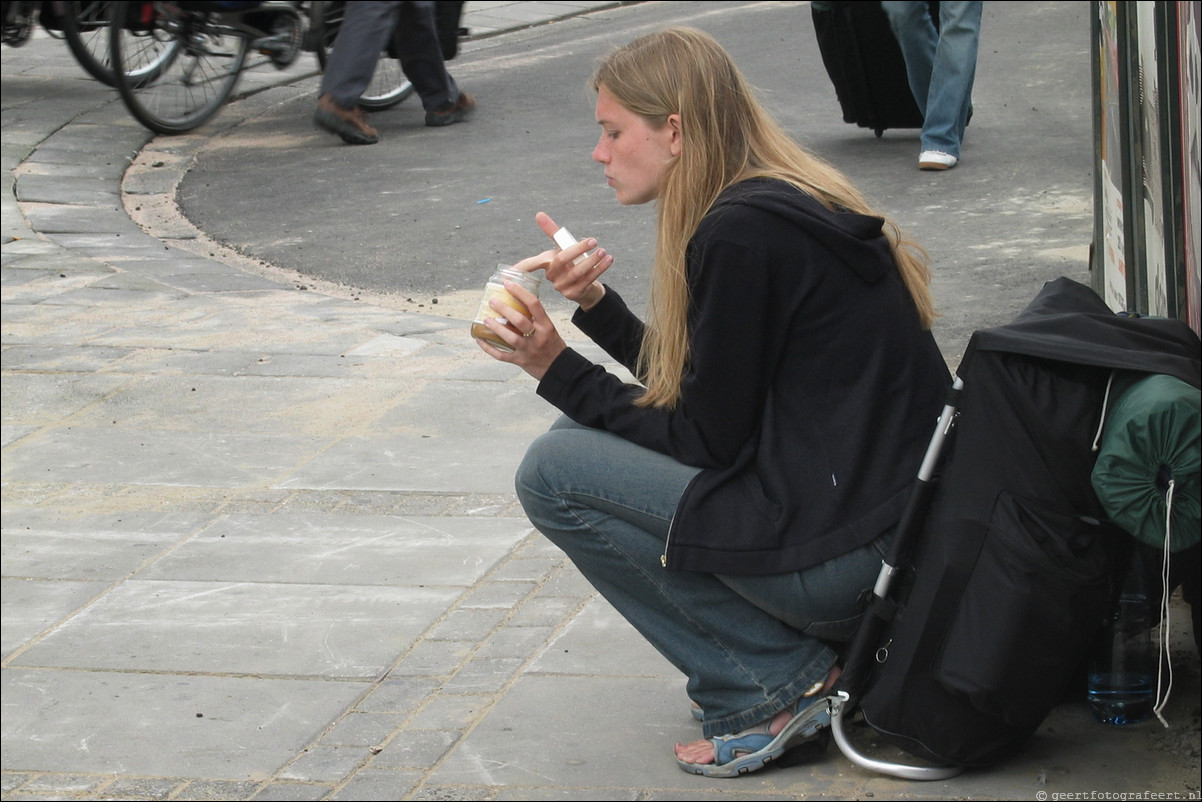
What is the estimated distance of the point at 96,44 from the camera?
30.5 ft

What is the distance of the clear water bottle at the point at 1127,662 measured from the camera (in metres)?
2.76

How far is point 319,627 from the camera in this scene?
144 inches

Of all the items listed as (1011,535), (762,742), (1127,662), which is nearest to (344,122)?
(762,742)

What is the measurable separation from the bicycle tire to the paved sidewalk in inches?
91.7

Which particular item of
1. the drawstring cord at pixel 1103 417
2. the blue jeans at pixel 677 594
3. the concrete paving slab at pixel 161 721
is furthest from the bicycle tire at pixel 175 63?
the drawstring cord at pixel 1103 417

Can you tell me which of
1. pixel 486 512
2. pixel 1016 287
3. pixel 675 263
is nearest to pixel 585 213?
pixel 1016 287

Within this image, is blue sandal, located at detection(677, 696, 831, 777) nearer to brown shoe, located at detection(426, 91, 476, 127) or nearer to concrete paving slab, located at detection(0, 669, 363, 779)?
concrete paving slab, located at detection(0, 669, 363, 779)

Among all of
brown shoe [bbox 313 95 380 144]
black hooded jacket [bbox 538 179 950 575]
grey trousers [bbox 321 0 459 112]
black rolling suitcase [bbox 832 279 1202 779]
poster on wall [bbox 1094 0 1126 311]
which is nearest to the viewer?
black rolling suitcase [bbox 832 279 1202 779]

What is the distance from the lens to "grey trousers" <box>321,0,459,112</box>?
341 inches

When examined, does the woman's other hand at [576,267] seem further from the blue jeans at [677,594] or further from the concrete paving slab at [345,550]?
the concrete paving slab at [345,550]

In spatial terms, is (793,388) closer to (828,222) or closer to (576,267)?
(828,222)

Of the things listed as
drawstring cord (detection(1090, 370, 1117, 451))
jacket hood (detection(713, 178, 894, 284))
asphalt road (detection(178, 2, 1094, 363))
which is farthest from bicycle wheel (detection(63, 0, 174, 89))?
drawstring cord (detection(1090, 370, 1117, 451))

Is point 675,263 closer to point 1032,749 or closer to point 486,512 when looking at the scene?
point 1032,749

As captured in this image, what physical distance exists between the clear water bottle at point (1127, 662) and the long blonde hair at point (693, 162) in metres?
0.58
